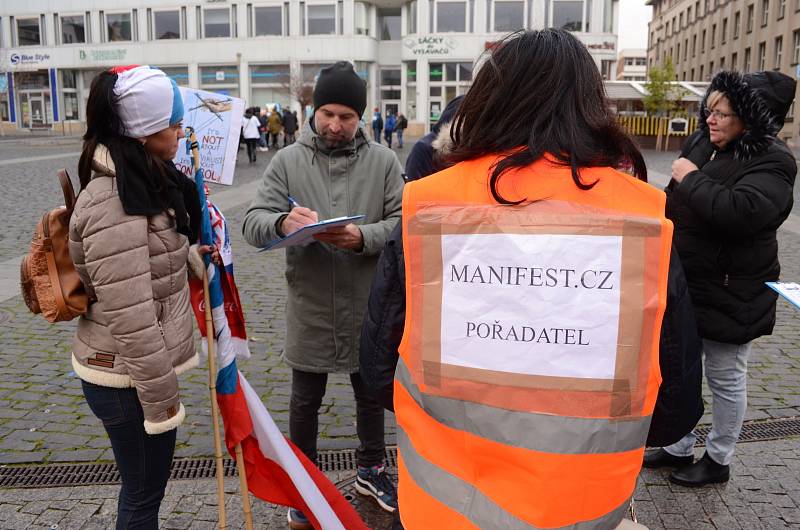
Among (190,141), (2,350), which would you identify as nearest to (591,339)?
(190,141)

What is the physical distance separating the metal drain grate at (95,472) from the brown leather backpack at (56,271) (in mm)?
1621

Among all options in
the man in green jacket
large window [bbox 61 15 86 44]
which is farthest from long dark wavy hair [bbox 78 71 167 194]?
large window [bbox 61 15 86 44]

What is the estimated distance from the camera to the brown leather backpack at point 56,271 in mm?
2359

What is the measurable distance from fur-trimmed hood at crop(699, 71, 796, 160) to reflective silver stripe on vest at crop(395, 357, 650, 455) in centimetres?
205

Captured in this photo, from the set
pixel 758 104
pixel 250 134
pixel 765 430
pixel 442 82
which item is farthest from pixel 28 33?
pixel 758 104

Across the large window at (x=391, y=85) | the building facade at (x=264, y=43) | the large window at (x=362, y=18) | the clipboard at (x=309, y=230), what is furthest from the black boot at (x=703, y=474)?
the large window at (x=362, y=18)

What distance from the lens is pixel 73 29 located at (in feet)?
171

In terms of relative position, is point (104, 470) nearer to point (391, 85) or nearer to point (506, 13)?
point (506, 13)

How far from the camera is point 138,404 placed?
2.46 meters

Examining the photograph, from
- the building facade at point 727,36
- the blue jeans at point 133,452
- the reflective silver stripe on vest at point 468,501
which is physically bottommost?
the blue jeans at point 133,452

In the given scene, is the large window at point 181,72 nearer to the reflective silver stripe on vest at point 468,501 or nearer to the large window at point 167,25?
the large window at point 167,25

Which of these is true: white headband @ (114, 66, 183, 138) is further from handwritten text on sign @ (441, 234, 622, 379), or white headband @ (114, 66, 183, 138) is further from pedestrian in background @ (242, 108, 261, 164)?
pedestrian in background @ (242, 108, 261, 164)

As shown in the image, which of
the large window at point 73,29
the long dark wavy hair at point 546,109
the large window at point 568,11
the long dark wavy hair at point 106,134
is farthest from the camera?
the large window at point 73,29

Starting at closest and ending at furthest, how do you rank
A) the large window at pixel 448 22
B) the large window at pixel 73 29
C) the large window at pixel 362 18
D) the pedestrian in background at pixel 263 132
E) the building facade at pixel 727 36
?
the pedestrian in background at pixel 263 132, the building facade at pixel 727 36, the large window at pixel 448 22, the large window at pixel 362 18, the large window at pixel 73 29
